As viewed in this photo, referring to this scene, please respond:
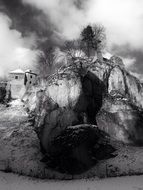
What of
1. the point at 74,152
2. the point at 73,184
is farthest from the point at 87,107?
the point at 73,184

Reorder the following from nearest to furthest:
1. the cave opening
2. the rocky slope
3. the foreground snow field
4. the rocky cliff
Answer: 1. the foreground snow field
2. the rocky slope
3. the rocky cliff
4. the cave opening

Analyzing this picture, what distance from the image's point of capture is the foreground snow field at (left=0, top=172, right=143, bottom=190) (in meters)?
26.2

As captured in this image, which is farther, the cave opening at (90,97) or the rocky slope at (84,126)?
the cave opening at (90,97)

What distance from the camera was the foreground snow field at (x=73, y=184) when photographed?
26172mm

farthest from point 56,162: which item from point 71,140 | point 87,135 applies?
point 87,135

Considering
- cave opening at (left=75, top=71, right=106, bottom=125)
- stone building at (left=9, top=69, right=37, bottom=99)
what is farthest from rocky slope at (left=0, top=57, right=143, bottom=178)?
stone building at (left=9, top=69, right=37, bottom=99)

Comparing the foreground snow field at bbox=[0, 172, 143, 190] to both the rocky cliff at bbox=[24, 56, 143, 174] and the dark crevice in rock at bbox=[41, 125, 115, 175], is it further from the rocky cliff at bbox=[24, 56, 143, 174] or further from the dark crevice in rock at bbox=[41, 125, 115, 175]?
the rocky cliff at bbox=[24, 56, 143, 174]

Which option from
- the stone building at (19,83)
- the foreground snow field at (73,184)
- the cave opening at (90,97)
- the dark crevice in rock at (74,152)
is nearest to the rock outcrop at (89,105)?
the cave opening at (90,97)

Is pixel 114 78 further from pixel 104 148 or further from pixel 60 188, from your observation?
pixel 60 188

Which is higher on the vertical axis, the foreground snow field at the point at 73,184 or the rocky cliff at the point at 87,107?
the rocky cliff at the point at 87,107

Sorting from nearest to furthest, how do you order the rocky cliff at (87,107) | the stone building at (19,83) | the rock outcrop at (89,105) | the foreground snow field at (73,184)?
the foreground snow field at (73,184) < the rocky cliff at (87,107) < the rock outcrop at (89,105) < the stone building at (19,83)

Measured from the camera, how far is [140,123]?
124 feet

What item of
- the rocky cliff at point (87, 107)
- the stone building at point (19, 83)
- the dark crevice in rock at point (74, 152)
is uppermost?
the stone building at point (19, 83)

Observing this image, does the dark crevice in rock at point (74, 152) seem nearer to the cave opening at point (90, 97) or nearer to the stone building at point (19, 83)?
the cave opening at point (90, 97)
